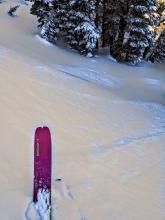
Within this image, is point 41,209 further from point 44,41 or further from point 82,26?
point 82,26

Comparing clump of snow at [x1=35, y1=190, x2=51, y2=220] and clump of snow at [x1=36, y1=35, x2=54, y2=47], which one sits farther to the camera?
clump of snow at [x1=36, y1=35, x2=54, y2=47]

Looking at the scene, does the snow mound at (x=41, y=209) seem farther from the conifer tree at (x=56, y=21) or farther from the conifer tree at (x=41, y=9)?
the conifer tree at (x=41, y=9)

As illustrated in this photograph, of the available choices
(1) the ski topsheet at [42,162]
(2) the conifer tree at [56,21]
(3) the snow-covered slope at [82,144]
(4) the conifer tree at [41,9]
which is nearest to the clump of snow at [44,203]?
(1) the ski topsheet at [42,162]

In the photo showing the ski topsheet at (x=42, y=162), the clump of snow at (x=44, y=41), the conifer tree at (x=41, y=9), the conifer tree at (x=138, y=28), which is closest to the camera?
the ski topsheet at (x=42, y=162)

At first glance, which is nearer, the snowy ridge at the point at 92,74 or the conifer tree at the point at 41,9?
the snowy ridge at the point at 92,74

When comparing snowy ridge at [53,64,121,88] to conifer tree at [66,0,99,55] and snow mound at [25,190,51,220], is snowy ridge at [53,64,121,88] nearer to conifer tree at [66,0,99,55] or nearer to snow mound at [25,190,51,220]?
conifer tree at [66,0,99,55]

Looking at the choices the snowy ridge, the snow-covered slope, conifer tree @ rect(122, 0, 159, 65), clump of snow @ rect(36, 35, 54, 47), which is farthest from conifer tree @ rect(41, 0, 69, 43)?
the snow-covered slope

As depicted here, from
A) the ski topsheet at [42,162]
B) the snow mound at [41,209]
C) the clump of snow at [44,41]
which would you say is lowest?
the clump of snow at [44,41]
